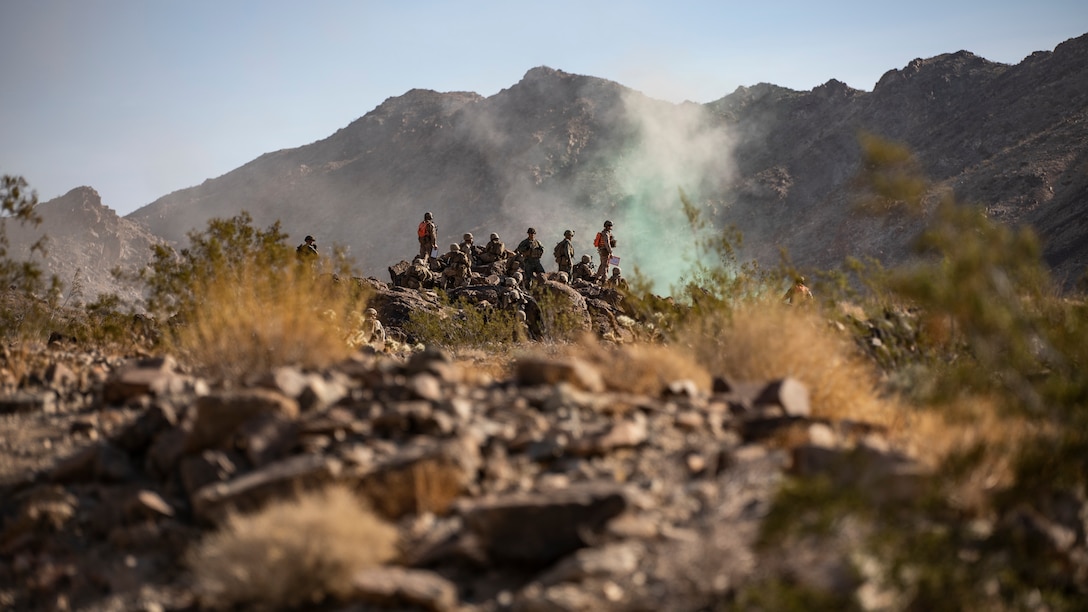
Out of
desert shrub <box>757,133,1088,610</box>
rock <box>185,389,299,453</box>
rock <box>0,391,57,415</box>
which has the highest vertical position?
rock <box>0,391,57,415</box>

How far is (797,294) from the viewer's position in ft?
36.1

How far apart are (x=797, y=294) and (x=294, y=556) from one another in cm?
837

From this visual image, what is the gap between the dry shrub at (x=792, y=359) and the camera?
6215mm

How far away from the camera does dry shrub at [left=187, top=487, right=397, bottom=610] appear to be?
3.77 metres

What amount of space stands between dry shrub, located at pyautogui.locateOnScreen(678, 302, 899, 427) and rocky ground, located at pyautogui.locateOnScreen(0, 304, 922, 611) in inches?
30.7

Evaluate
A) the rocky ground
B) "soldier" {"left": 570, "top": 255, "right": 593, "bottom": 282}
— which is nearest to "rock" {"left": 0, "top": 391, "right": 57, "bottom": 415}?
the rocky ground

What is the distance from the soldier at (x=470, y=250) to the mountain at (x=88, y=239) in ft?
164

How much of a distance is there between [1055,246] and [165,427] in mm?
40638

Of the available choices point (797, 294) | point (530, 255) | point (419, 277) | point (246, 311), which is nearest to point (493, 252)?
point (530, 255)

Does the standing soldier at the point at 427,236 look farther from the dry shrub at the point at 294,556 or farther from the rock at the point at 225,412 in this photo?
the dry shrub at the point at 294,556

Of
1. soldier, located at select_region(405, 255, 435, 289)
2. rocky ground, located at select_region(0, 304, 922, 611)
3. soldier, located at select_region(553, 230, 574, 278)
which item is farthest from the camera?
soldier, located at select_region(553, 230, 574, 278)

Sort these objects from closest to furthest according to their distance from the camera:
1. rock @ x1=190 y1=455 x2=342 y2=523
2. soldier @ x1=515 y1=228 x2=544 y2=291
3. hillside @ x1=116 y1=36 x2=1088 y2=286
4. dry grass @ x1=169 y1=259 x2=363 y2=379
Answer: rock @ x1=190 y1=455 x2=342 y2=523 < dry grass @ x1=169 y1=259 x2=363 y2=379 < soldier @ x1=515 y1=228 x2=544 y2=291 < hillside @ x1=116 y1=36 x2=1088 y2=286

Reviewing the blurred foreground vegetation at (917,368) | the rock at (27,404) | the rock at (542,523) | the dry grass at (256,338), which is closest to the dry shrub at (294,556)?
the rock at (542,523)

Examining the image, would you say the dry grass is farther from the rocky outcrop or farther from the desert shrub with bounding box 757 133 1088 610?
the desert shrub with bounding box 757 133 1088 610
